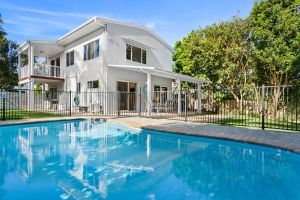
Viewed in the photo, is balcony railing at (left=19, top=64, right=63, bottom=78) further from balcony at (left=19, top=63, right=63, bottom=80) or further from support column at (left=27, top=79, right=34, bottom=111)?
support column at (left=27, top=79, right=34, bottom=111)

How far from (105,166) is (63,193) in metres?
1.69

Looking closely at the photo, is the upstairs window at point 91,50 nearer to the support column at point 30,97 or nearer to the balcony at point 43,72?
the balcony at point 43,72

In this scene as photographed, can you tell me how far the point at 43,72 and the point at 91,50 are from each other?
18.6 feet

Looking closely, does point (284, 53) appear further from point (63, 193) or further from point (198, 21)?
point (63, 193)

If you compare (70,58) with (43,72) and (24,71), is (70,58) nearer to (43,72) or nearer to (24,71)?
(43,72)

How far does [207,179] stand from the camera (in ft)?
15.5

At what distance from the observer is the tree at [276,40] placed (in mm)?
13288

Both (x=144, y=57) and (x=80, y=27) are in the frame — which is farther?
(x=144, y=57)

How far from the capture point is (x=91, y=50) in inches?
683

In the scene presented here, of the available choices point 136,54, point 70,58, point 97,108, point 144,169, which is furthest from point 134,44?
point 144,169

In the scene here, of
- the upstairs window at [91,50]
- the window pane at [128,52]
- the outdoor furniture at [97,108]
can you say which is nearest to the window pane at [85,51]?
the upstairs window at [91,50]

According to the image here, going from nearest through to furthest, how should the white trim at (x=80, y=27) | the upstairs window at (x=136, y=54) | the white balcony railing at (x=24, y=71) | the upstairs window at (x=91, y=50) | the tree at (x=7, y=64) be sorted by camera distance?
the white trim at (x=80, y=27), the upstairs window at (x=91, y=50), the upstairs window at (x=136, y=54), the white balcony railing at (x=24, y=71), the tree at (x=7, y=64)

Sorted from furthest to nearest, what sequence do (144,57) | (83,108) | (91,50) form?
(144,57) < (83,108) < (91,50)

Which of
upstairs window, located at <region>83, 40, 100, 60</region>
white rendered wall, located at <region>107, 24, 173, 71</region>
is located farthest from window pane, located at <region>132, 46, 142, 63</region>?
upstairs window, located at <region>83, 40, 100, 60</region>
